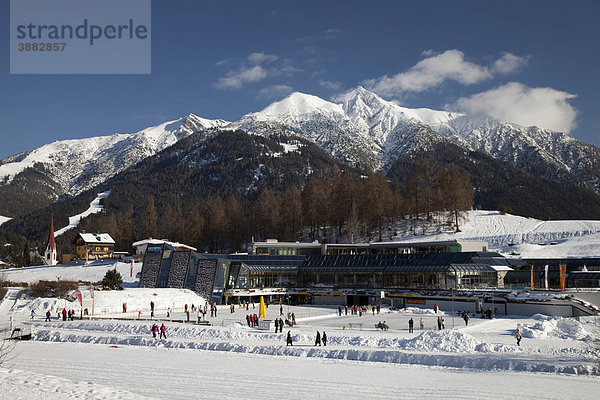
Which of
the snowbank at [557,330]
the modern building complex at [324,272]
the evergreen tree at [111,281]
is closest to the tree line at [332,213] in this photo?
the modern building complex at [324,272]

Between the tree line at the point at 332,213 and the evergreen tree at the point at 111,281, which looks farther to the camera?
the tree line at the point at 332,213

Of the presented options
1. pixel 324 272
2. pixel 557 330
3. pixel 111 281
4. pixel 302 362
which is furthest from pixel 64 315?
pixel 557 330

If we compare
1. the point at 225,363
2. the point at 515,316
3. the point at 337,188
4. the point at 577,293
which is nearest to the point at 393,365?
the point at 225,363

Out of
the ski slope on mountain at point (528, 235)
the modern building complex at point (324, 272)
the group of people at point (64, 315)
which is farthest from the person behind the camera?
the ski slope on mountain at point (528, 235)

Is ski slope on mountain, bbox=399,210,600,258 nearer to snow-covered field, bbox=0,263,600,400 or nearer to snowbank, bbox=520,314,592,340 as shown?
snow-covered field, bbox=0,263,600,400

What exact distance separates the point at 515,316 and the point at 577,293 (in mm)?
7113

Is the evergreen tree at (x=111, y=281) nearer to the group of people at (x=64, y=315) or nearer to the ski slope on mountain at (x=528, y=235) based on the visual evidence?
the group of people at (x=64, y=315)

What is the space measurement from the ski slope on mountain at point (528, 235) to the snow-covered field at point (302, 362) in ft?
129

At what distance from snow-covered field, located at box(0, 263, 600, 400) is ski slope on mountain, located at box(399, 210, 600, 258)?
39.3 m

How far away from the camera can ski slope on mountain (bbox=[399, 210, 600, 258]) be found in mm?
79125

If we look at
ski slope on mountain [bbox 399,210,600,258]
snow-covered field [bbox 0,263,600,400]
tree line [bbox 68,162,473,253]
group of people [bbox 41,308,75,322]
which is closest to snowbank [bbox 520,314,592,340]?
snow-covered field [bbox 0,263,600,400]

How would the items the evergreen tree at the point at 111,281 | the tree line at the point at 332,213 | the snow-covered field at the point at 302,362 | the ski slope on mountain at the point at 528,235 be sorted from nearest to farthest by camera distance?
1. the snow-covered field at the point at 302,362
2. the evergreen tree at the point at 111,281
3. the ski slope on mountain at the point at 528,235
4. the tree line at the point at 332,213

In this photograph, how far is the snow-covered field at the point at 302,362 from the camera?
1980cm

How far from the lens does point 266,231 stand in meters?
110
